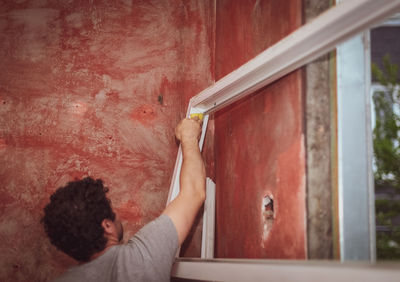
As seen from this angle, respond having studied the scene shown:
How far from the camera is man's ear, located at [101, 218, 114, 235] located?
141 cm

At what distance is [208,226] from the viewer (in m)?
1.80

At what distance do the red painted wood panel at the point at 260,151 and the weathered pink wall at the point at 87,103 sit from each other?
13.5 inches

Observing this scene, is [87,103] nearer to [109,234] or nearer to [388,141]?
[109,234]

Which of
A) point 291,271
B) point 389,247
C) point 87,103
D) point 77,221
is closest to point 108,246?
point 77,221

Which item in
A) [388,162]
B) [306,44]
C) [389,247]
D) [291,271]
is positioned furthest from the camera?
[388,162]

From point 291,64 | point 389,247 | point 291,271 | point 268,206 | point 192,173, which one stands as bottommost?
point 389,247

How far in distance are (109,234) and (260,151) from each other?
2.38 feet

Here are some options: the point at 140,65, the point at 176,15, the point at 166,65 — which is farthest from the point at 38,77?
the point at 176,15

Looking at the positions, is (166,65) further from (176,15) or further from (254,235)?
(254,235)

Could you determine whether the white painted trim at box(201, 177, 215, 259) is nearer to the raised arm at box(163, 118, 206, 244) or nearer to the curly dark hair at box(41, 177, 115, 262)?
the raised arm at box(163, 118, 206, 244)

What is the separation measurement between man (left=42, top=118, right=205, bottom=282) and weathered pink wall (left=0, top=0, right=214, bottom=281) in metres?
0.50

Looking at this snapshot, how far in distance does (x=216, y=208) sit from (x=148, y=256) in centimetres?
67

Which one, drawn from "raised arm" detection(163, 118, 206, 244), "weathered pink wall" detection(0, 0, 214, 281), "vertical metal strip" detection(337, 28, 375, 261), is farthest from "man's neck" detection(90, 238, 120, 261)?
"vertical metal strip" detection(337, 28, 375, 261)

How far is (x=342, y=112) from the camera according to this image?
3.67ft
